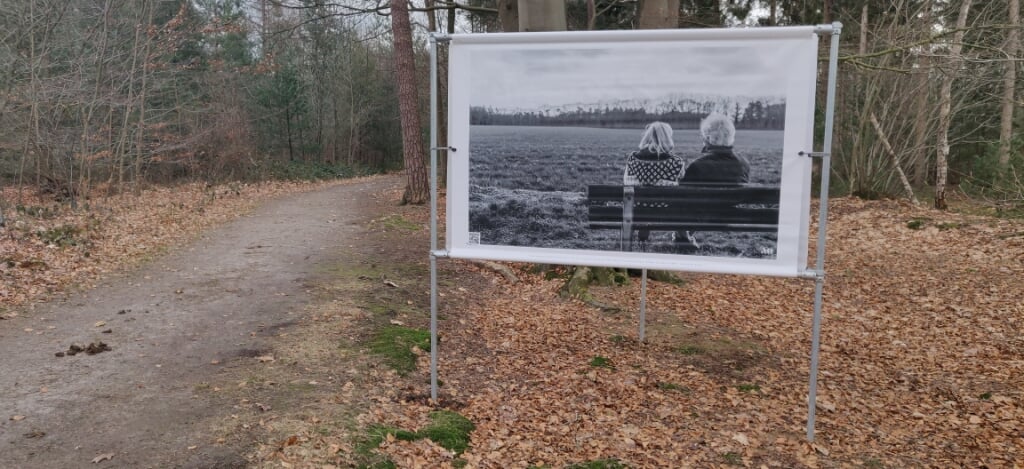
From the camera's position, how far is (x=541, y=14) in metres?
7.66

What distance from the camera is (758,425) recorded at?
4504mm

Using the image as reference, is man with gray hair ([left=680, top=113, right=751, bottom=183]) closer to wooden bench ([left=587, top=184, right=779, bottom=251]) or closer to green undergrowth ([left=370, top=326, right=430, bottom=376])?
wooden bench ([left=587, top=184, right=779, bottom=251])

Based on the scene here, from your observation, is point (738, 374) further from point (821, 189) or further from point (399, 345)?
point (399, 345)

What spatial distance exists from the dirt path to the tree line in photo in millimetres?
2616

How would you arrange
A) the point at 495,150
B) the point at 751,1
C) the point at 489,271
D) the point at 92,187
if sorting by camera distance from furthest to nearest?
1. the point at 751,1
2. the point at 92,187
3. the point at 489,271
4. the point at 495,150

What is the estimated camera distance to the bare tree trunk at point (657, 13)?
841cm

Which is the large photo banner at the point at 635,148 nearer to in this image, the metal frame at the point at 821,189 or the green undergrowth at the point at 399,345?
the metal frame at the point at 821,189

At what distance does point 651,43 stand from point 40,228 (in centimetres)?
1045

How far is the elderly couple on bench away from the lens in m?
3.94

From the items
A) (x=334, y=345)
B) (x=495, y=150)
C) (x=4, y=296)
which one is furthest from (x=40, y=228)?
(x=495, y=150)

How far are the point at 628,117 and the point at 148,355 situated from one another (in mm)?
4225

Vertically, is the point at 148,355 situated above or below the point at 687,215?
below

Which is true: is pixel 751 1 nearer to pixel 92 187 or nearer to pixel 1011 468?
pixel 1011 468

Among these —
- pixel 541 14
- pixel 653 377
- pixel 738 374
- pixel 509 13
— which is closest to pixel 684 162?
pixel 653 377
